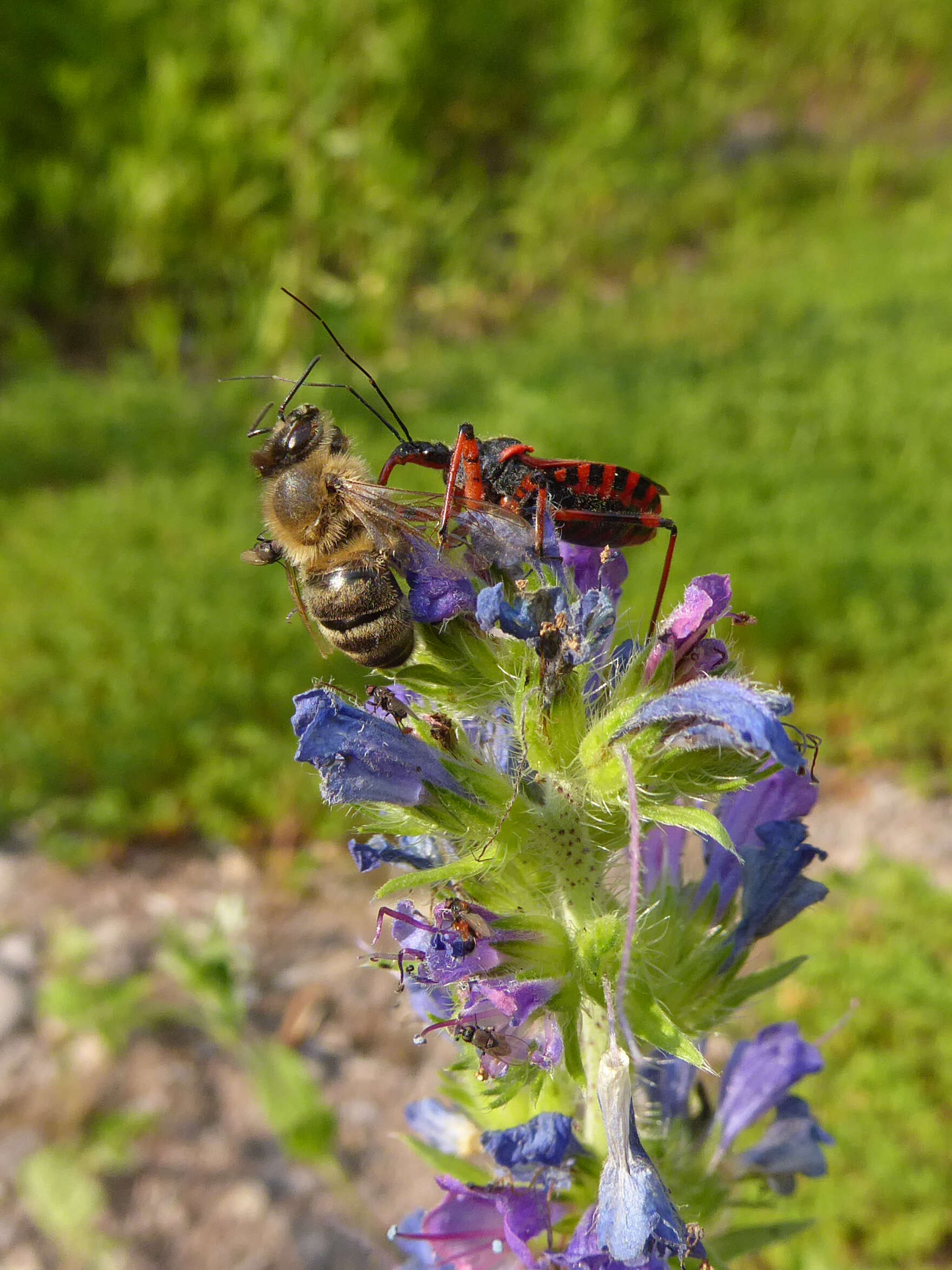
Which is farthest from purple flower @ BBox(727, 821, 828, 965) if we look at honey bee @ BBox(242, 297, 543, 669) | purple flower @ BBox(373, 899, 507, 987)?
honey bee @ BBox(242, 297, 543, 669)

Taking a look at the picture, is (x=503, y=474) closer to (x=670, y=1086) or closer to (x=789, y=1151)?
(x=670, y=1086)

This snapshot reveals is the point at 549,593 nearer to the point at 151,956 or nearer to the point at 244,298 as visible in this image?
the point at 151,956

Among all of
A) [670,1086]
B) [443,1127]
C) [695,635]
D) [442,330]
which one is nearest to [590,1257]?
[670,1086]

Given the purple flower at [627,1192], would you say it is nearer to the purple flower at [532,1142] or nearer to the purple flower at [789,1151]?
the purple flower at [532,1142]

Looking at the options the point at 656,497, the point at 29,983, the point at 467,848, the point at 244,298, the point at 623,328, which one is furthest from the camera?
the point at 623,328

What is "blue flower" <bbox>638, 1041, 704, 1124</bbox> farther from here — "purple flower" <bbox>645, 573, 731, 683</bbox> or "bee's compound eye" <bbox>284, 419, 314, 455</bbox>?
"bee's compound eye" <bbox>284, 419, 314, 455</bbox>

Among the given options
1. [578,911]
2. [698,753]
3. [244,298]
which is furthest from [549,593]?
[244,298]

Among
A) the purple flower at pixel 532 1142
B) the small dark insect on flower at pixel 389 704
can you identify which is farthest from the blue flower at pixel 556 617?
the purple flower at pixel 532 1142
